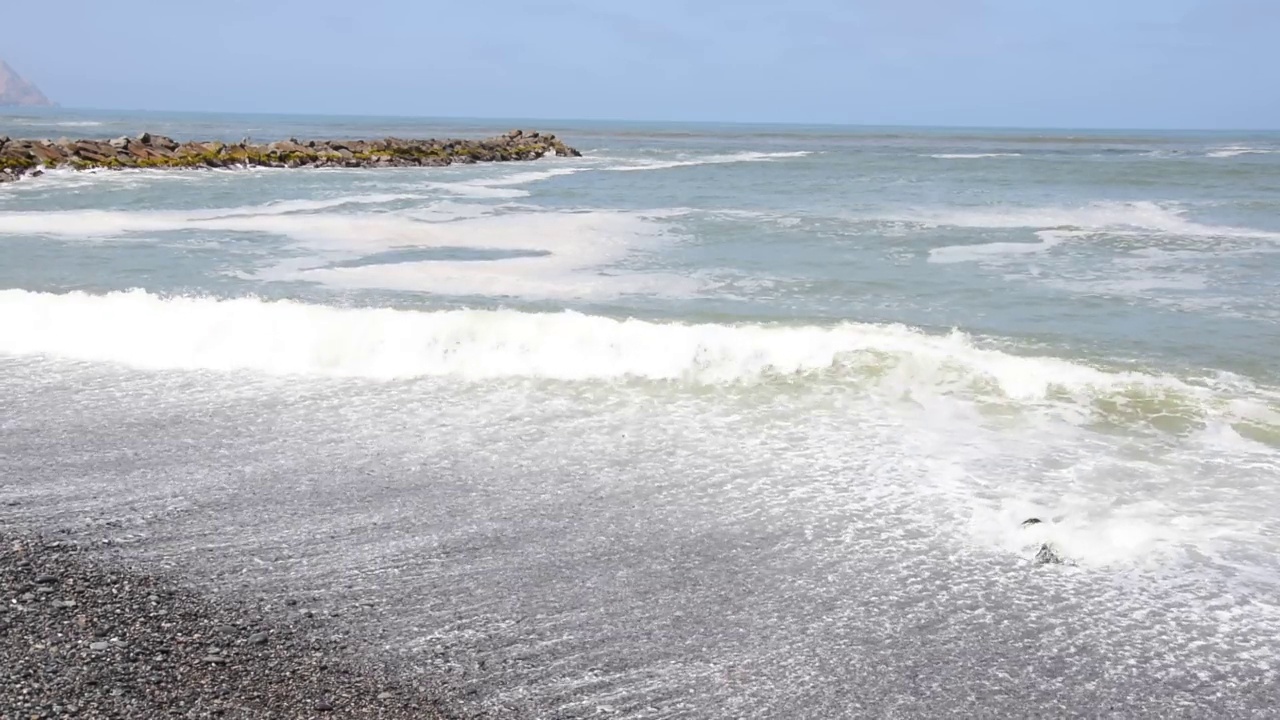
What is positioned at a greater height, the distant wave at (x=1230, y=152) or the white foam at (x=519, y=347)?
the distant wave at (x=1230, y=152)

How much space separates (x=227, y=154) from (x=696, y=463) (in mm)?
29009

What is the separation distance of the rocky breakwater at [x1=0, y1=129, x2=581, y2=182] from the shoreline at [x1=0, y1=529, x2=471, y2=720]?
2346 centimetres

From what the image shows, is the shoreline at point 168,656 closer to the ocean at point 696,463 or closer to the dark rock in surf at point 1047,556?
the ocean at point 696,463

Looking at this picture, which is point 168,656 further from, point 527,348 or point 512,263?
point 512,263

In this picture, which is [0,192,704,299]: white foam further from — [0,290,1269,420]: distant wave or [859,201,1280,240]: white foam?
[859,201,1280,240]: white foam

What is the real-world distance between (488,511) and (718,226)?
40.9 feet

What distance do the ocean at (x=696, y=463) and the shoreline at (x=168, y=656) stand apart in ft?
0.47

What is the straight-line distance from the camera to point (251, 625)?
360 centimetres

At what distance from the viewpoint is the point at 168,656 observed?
3.32 metres

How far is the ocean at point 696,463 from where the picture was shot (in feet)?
11.7

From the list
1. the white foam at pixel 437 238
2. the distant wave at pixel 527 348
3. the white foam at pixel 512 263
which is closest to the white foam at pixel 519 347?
the distant wave at pixel 527 348

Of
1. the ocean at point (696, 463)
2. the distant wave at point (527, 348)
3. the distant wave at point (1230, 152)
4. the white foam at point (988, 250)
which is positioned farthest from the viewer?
the distant wave at point (1230, 152)

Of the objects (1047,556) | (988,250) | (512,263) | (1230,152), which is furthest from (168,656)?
(1230,152)

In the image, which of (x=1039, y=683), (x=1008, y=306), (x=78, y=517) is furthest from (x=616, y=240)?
(x=1039, y=683)
